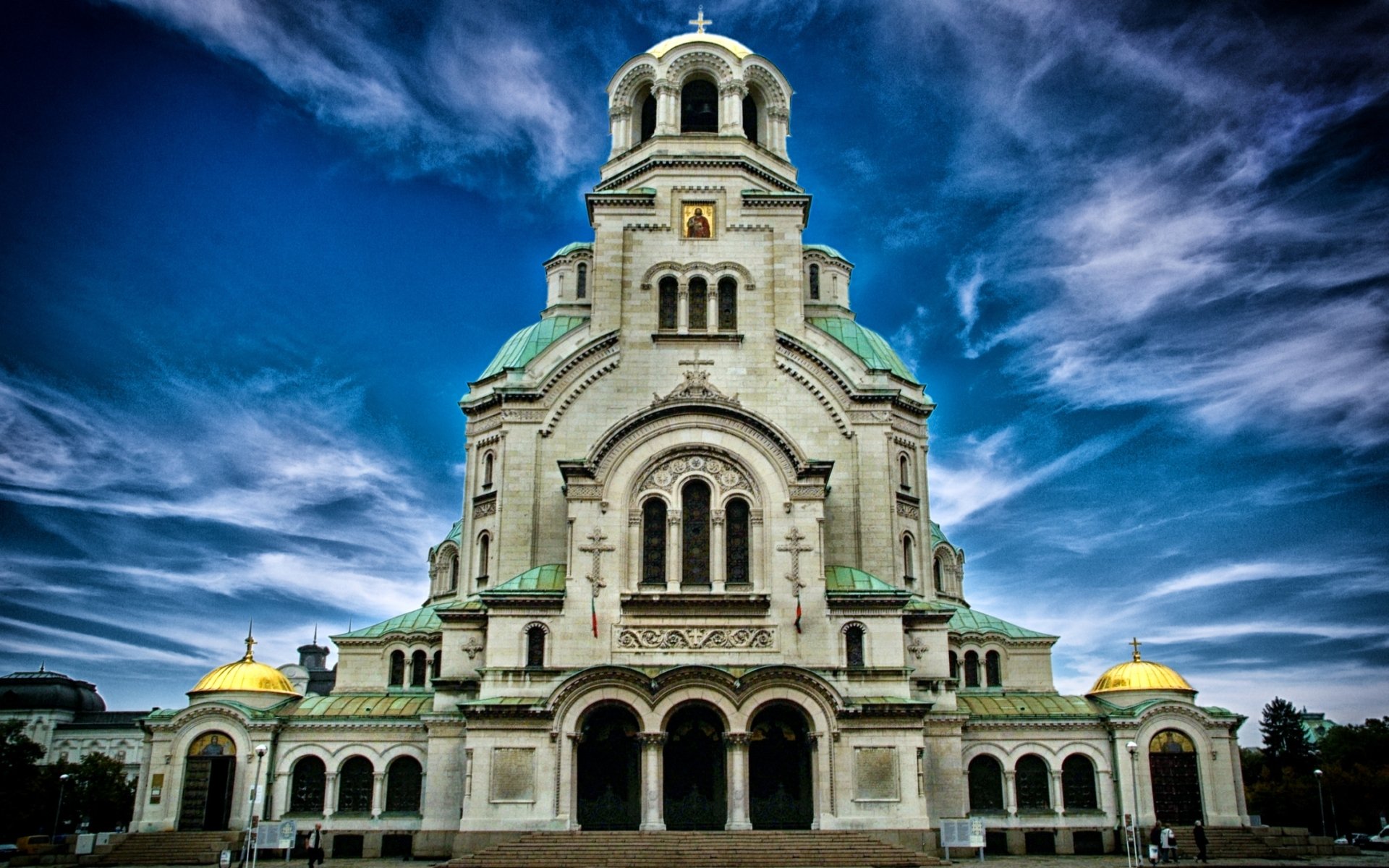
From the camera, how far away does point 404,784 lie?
123ft

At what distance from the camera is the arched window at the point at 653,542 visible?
35.9 metres

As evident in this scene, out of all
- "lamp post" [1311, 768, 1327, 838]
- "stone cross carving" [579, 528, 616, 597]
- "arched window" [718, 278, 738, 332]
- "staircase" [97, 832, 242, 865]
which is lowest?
"staircase" [97, 832, 242, 865]

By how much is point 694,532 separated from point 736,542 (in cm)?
132

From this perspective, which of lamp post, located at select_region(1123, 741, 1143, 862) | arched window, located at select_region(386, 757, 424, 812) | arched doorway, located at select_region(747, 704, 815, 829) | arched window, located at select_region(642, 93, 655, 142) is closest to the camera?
lamp post, located at select_region(1123, 741, 1143, 862)

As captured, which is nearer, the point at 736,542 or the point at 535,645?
the point at 535,645

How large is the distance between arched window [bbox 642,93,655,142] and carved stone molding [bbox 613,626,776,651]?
20805mm

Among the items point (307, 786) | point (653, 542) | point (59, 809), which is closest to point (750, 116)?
point (653, 542)

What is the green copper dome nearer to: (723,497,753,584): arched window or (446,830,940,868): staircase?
(723,497,753,584): arched window

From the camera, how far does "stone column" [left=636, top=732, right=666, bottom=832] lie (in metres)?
32.3

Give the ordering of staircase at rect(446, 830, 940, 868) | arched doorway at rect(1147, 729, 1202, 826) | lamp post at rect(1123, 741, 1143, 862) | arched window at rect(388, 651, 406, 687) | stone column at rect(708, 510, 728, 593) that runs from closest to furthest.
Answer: staircase at rect(446, 830, 940, 868) < lamp post at rect(1123, 741, 1143, 862) < stone column at rect(708, 510, 728, 593) < arched doorway at rect(1147, 729, 1202, 826) < arched window at rect(388, 651, 406, 687)

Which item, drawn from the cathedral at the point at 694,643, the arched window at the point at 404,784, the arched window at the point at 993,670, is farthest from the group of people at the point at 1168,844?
the arched window at the point at 404,784

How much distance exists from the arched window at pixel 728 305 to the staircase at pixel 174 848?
891 inches

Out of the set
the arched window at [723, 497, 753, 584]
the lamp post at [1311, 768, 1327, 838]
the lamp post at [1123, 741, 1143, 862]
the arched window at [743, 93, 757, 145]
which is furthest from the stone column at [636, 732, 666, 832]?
the lamp post at [1311, 768, 1327, 838]

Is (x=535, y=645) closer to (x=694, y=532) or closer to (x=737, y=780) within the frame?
(x=694, y=532)
